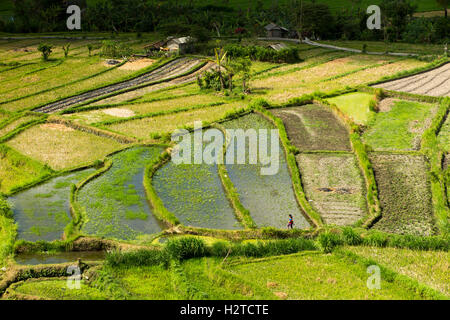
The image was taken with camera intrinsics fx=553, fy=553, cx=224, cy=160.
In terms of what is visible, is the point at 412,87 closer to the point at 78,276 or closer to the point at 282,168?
the point at 282,168

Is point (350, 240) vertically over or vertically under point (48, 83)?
under

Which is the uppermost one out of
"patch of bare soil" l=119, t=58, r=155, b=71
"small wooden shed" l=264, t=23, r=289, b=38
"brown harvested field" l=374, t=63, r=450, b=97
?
"small wooden shed" l=264, t=23, r=289, b=38

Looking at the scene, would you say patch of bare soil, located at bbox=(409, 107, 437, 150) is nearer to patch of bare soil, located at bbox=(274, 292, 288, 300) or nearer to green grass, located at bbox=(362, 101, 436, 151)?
green grass, located at bbox=(362, 101, 436, 151)

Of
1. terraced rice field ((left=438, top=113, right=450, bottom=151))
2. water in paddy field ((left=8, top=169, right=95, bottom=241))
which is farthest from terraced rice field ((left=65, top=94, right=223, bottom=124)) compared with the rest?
terraced rice field ((left=438, top=113, right=450, bottom=151))

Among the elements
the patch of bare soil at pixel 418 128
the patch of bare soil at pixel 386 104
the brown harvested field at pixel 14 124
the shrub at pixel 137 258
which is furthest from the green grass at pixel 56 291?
the patch of bare soil at pixel 386 104

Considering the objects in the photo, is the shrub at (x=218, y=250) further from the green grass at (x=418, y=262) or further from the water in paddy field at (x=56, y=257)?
the green grass at (x=418, y=262)
